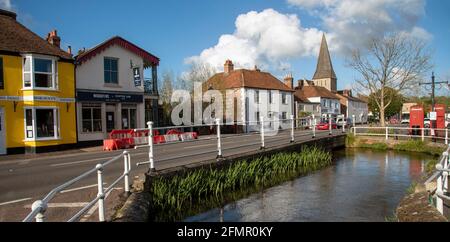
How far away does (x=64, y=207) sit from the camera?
20.5ft

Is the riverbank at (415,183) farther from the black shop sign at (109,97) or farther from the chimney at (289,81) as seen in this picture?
the chimney at (289,81)

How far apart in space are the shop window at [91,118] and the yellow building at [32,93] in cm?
125

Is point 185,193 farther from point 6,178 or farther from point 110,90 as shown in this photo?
point 110,90

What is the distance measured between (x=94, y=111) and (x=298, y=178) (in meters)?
16.9

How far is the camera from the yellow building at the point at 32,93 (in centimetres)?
1966

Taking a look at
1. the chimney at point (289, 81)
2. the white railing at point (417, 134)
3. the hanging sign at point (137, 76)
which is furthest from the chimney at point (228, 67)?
the white railing at point (417, 134)

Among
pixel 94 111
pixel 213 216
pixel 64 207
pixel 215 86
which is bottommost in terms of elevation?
pixel 213 216

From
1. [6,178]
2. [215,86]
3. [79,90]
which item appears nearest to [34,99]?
[79,90]

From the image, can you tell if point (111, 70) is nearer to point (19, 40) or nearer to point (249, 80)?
point (19, 40)

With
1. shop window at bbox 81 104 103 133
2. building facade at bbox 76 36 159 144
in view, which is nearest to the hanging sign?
building facade at bbox 76 36 159 144

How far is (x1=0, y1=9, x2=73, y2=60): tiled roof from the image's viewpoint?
2014 cm

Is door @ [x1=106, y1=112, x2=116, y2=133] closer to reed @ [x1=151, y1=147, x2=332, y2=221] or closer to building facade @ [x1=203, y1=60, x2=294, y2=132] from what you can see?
building facade @ [x1=203, y1=60, x2=294, y2=132]

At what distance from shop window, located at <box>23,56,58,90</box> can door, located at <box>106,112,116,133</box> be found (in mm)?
4662

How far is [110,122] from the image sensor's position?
84.2 ft
